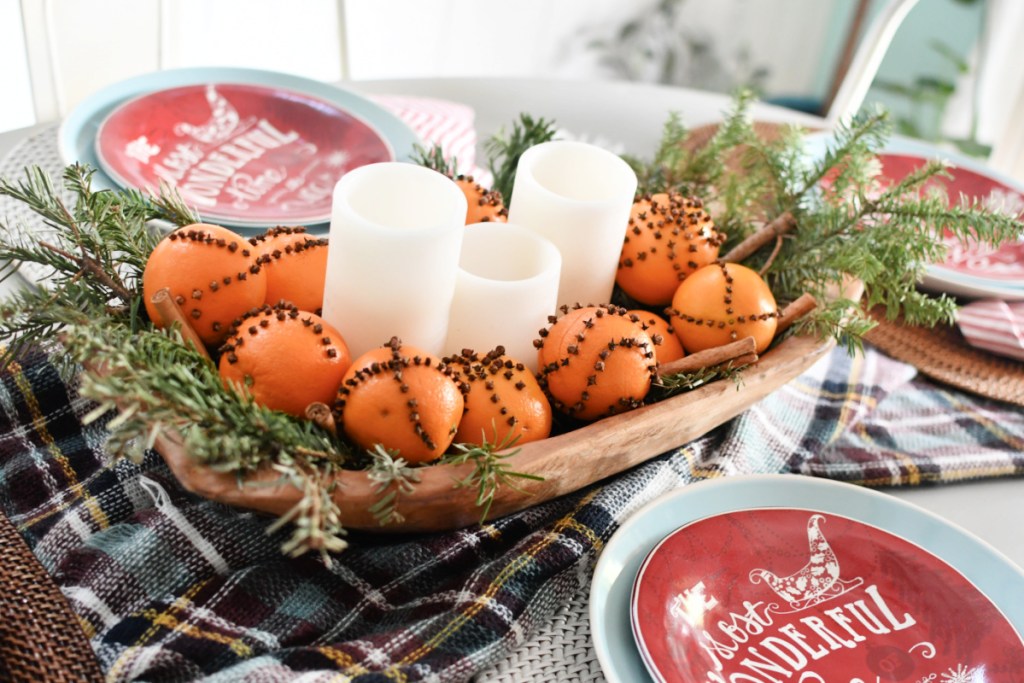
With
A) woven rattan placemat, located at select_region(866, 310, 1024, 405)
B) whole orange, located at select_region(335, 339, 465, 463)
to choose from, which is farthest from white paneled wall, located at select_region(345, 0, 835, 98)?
→ whole orange, located at select_region(335, 339, 465, 463)

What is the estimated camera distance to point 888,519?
2.34ft

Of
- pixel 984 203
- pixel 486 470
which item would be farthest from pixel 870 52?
pixel 486 470

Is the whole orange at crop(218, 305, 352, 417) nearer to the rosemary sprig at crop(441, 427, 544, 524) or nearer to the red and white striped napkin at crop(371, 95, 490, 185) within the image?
the rosemary sprig at crop(441, 427, 544, 524)

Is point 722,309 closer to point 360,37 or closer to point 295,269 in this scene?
point 295,269

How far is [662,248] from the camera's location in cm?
78

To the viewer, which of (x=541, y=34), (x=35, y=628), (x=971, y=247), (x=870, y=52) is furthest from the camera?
(x=541, y=34)

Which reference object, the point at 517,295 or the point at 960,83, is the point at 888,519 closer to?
Answer: the point at 517,295

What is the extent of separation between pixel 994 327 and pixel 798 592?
0.44m

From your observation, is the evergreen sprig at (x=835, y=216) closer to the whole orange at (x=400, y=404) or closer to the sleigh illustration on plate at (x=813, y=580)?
the sleigh illustration on plate at (x=813, y=580)

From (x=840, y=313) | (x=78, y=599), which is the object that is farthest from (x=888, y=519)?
(x=78, y=599)

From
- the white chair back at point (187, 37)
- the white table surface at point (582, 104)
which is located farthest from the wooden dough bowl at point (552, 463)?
the white chair back at point (187, 37)

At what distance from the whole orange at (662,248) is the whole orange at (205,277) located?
0.30 meters

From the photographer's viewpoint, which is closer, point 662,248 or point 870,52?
point 662,248

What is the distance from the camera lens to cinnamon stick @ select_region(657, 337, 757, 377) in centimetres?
69
